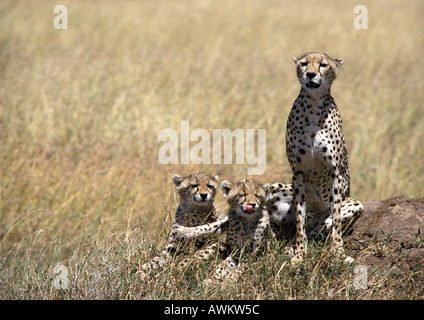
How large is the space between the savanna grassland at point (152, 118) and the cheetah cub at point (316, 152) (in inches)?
19.9

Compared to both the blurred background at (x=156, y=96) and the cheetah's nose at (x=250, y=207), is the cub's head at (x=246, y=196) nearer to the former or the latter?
the cheetah's nose at (x=250, y=207)

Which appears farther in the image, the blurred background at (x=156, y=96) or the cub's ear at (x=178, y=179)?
the blurred background at (x=156, y=96)

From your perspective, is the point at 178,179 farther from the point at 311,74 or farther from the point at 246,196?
the point at 311,74

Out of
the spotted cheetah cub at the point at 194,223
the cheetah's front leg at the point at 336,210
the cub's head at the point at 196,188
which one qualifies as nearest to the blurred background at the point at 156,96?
the spotted cheetah cub at the point at 194,223

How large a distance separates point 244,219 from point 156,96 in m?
5.92

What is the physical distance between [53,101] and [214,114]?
282 cm

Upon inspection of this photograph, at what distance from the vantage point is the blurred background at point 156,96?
26.8 ft

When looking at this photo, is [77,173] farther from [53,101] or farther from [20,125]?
[53,101]

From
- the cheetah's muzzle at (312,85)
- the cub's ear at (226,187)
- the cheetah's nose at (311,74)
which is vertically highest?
the cheetah's nose at (311,74)

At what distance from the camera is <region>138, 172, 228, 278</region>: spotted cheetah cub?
5293mm

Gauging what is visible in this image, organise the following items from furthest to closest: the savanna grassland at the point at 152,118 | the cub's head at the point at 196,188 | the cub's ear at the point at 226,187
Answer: the cub's head at the point at 196,188, the cub's ear at the point at 226,187, the savanna grassland at the point at 152,118

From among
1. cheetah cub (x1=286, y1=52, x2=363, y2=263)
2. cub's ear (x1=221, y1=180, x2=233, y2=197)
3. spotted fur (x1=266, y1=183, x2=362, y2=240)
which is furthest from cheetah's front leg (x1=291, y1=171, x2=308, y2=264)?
cub's ear (x1=221, y1=180, x2=233, y2=197)

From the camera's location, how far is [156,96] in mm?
10820

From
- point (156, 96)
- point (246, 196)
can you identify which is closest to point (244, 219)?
point (246, 196)
